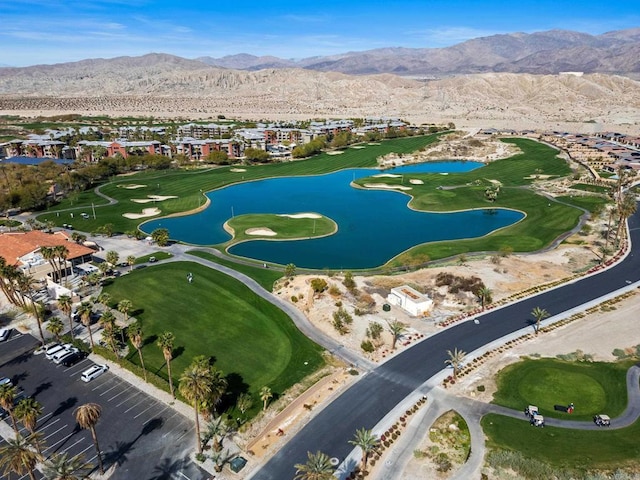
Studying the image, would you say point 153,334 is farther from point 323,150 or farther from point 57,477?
point 323,150

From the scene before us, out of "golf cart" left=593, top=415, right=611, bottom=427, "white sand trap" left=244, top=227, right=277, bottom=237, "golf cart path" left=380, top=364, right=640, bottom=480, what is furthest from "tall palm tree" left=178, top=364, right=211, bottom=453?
"white sand trap" left=244, top=227, right=277, bottom=237

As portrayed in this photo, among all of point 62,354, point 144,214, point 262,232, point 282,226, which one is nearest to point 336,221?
point 282,226

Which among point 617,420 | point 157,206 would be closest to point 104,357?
point 617,420

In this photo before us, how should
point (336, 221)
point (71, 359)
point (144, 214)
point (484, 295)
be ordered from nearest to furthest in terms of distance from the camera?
1. point (71, 359)
2. point (484, 295)
3. point (336, 221)
4. point (144, 214)

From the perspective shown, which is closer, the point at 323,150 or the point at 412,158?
the point at 412,158

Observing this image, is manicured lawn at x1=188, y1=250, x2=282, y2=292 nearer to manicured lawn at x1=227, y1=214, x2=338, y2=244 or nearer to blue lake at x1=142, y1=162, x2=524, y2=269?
blue lake at x1=142, y1=162, x2=524, y2=269

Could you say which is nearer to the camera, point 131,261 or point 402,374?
point 402,374

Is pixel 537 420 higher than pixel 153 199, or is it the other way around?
pixel 153 199

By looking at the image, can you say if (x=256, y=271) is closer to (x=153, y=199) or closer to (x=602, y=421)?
(x=602, y=421)
